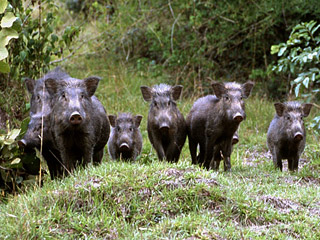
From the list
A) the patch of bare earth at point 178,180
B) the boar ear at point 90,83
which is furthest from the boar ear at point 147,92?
the patch of bare earth at point 178,180

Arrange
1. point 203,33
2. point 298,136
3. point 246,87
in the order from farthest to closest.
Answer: point 203,33 → point 246,87 → point 298,136

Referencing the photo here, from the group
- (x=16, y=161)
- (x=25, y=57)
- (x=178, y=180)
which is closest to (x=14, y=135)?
(x=16, y=161)

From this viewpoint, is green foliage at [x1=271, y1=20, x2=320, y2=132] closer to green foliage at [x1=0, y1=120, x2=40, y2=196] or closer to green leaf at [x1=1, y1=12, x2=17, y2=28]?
green foliage at [x1=0, y1=120, x2=40, y2=196]

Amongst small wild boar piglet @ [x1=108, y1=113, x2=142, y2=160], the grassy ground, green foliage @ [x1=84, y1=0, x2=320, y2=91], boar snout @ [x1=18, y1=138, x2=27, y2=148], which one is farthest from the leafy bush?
green foliage @ [x1=84, y1=0, x2=320, y2=91]

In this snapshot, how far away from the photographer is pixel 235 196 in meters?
5.77

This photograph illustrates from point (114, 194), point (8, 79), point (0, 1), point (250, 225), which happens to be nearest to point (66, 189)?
point (114, 194)

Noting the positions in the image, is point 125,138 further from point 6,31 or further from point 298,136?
point 6,31

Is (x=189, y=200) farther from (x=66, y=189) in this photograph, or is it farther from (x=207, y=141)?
(x=207, y=141)

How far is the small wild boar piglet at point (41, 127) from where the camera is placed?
7082 millimetres

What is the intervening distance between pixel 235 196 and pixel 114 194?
1.26 m

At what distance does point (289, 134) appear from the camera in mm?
8281

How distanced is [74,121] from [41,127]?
1018 millimetres

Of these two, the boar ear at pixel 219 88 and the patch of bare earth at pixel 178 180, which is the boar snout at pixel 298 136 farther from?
the patch of bare earth at pixel 178 180

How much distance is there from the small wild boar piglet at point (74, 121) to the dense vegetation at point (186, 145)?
16.1 inches
